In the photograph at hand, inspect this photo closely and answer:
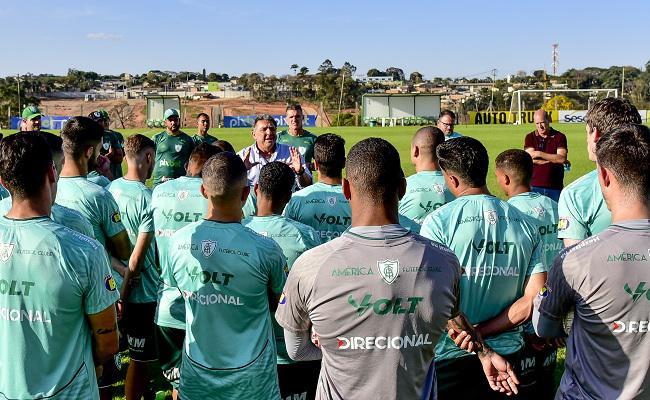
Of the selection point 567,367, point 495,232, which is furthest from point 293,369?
point 567,367

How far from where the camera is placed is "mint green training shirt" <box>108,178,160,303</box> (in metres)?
5.60

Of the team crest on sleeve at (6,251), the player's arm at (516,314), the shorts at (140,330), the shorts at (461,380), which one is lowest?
the shorts at (140,330)

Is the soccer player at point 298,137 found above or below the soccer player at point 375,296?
above

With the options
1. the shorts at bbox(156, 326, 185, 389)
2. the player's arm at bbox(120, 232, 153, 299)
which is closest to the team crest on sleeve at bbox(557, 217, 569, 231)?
the shorts at bbox(156, 326, 185, 389)

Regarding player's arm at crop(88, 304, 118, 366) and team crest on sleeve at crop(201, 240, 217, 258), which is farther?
team crest on sleeve at crop(201, 240, 217, 258)

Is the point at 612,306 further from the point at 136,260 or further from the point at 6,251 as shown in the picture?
the point at 136,260

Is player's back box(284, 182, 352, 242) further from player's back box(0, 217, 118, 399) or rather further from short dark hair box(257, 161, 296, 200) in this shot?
player's back box(0, 217, 118, 399)

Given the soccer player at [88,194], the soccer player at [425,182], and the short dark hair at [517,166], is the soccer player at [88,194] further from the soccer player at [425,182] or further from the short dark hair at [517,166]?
the short dark hair at [517,166]

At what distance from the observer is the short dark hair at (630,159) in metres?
2.74

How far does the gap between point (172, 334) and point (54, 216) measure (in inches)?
46.8

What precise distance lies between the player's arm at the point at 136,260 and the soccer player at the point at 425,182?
238 cm

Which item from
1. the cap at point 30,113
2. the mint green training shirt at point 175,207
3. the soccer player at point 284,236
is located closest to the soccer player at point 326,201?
the soccer player at point 284,236

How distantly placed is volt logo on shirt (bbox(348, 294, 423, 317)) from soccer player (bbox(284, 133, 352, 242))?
2586 mm

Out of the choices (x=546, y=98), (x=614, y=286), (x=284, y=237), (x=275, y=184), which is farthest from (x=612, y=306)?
(x=546, y=98)
